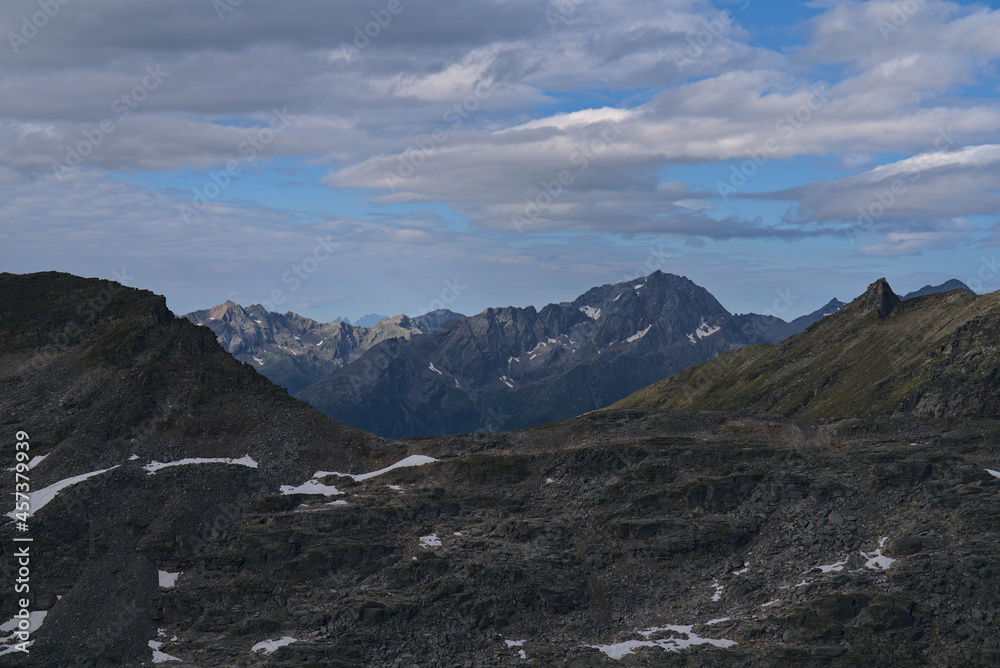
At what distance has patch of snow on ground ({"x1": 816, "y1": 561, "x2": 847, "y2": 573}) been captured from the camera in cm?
8369

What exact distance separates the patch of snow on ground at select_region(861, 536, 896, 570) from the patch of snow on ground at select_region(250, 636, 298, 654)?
203ft

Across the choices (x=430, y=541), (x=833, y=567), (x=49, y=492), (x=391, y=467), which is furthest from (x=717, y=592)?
(x=49, y=492)

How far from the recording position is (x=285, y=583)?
87.6m

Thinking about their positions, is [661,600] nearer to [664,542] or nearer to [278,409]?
[664,542]

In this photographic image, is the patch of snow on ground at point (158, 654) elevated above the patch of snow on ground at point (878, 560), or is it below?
above

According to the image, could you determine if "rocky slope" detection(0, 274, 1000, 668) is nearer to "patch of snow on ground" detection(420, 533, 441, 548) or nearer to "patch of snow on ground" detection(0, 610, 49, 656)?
"patch of snow on ground" detection(420, 533, 441, 548)

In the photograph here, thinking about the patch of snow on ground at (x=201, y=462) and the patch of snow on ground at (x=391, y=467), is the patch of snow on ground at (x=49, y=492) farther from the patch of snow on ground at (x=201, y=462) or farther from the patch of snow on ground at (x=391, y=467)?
the patch of snow on ground at (x=391, y=467)

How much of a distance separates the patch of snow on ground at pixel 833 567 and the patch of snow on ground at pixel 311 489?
60.2 m

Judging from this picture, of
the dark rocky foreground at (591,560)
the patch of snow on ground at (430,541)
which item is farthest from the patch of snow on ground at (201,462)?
the patch of snow on ground at (430,541)

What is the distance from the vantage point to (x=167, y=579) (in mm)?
86500

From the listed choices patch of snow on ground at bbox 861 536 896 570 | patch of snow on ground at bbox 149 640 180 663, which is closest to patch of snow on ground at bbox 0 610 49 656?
patch of snow on ground at bbox 149 640 180 663

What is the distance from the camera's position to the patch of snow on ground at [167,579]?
85750 mm

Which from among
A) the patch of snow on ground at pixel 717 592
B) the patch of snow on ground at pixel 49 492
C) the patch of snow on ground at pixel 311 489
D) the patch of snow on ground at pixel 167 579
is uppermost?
the patch of snow on ground at pixel 49 492

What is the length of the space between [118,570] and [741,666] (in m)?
67.0
